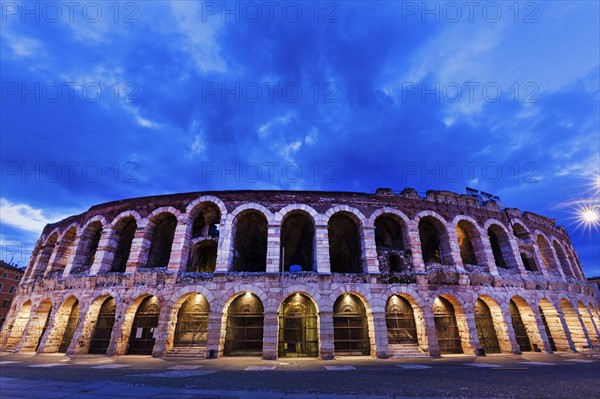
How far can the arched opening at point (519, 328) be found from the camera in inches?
698

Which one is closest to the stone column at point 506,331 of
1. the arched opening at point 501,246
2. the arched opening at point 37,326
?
the arched opening at point 501,246

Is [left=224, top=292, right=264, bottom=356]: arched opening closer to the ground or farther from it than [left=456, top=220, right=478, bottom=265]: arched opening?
closer to the ground

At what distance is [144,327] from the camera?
16016mm

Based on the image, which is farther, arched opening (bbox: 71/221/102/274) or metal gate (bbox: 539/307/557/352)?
metal gate (bbox: 539/307/557/352)

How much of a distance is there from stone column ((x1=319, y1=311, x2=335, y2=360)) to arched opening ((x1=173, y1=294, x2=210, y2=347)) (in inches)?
259

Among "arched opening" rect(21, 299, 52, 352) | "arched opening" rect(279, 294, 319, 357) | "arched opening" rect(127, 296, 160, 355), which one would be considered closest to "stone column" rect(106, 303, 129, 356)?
"arched opening" rect(127, 296, 160, 355)

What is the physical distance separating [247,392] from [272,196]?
12.2 metres

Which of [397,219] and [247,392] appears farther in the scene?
[397,219]

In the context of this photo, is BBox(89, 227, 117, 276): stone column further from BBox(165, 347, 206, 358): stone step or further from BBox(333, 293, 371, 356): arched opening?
BBox(333, 293, 371, 356): arched opening

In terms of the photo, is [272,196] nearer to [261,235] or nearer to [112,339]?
[261,235]

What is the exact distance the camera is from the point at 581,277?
25.0m

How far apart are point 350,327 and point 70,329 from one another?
18.0 metres

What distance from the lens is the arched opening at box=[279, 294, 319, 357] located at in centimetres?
1523

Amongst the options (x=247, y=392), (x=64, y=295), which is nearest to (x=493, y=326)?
(x=247, y=392)
